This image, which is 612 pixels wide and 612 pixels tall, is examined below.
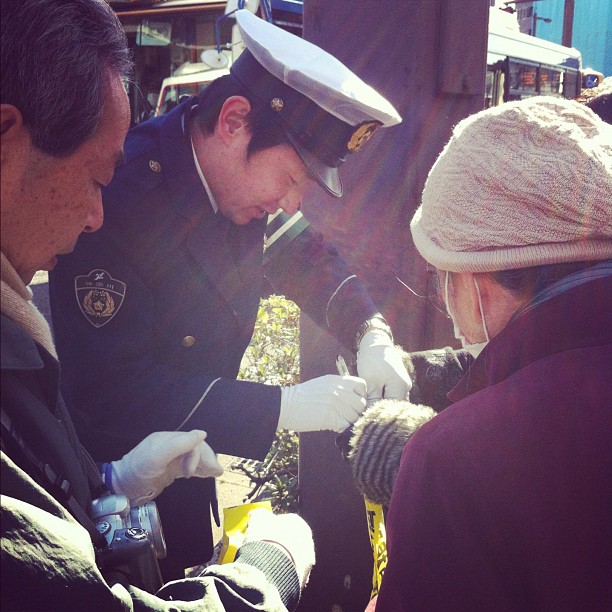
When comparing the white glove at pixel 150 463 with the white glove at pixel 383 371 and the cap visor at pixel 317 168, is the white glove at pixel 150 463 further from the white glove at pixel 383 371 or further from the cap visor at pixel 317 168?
the cap visor at pixel 317 168

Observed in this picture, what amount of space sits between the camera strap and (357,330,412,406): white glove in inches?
49.0

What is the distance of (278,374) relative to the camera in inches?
147

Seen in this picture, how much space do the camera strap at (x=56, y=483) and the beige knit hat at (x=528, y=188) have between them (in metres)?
0.88

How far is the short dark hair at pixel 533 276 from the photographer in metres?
1.23

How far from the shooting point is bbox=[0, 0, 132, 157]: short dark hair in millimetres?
843

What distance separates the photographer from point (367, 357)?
7.54 ft

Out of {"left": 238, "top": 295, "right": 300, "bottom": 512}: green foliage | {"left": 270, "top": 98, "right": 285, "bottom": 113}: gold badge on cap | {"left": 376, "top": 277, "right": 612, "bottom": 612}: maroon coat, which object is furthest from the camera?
{"left": 238, "top": 295, "right": 300, "bottom": 512}: green foliage

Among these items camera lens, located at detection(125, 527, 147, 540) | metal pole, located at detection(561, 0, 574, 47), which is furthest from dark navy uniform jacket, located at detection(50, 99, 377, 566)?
metal pole, located at detection(561, 0, 574, 47)

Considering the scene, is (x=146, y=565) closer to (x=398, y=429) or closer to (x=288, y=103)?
(x=398, y=429)

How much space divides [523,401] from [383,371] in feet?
3.87

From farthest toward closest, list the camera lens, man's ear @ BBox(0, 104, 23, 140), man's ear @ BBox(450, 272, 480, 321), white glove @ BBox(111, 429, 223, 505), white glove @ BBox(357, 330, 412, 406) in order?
white glove @ BBox(357, 330, 412, 406) → white glove @ BBox(111, 429, 223, 505) → man's ear @ BBox(450, 272, 480, 321) → the camera lens → man's ear @ BBox(0, 104, 23, 140)

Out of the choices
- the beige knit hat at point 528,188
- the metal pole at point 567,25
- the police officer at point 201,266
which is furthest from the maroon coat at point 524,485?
the metal pole at point 567,25

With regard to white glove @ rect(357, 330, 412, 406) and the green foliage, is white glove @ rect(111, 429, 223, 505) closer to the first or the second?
white glove @ rect(357, 330, 412, 406)

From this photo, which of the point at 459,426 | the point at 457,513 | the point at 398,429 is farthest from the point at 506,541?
the point at 398,429
